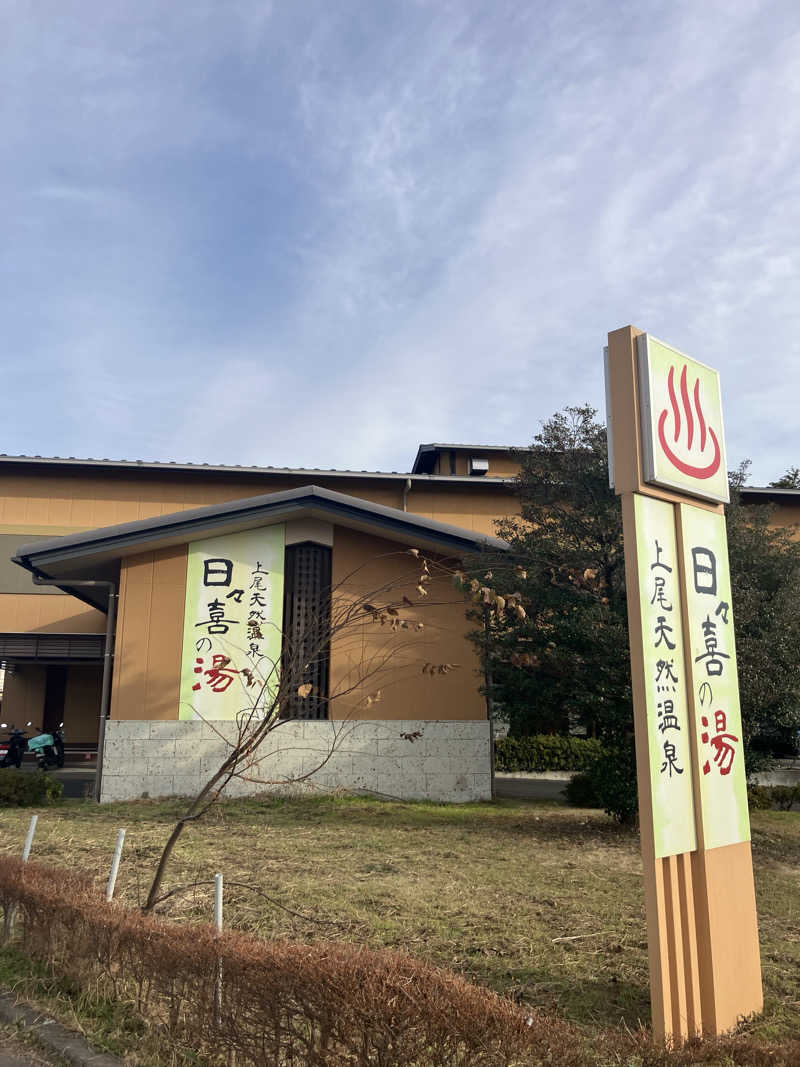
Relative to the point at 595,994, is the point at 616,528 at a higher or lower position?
higher

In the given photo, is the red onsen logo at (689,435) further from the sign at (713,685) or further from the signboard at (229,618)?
the signboard at (229,618)

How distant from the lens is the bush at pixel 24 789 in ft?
42.4

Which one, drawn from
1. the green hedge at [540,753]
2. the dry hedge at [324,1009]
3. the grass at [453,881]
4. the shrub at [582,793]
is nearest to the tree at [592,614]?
the grass at [453,881]

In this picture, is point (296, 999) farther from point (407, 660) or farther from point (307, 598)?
point (307, 598)

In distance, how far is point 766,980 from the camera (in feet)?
18.4

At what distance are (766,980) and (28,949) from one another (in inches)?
197

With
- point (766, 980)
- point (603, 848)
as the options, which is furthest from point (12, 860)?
point (603, 848)

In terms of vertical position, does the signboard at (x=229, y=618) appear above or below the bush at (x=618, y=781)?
above

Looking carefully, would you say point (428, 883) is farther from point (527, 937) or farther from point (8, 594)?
point (8, 594)

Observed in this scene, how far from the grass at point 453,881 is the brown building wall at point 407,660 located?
1.61m

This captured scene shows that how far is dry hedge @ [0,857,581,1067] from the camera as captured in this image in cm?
330

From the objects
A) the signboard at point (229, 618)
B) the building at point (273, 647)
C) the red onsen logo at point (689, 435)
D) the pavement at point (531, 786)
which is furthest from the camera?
the pavement at point (531, 786)

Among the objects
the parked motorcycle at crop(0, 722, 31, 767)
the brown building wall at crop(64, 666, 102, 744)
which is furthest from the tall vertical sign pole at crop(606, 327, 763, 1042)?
the brown building wall at crop(64, 666, 102, 744)

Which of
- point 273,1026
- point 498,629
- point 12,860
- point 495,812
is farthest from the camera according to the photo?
point 495,812
